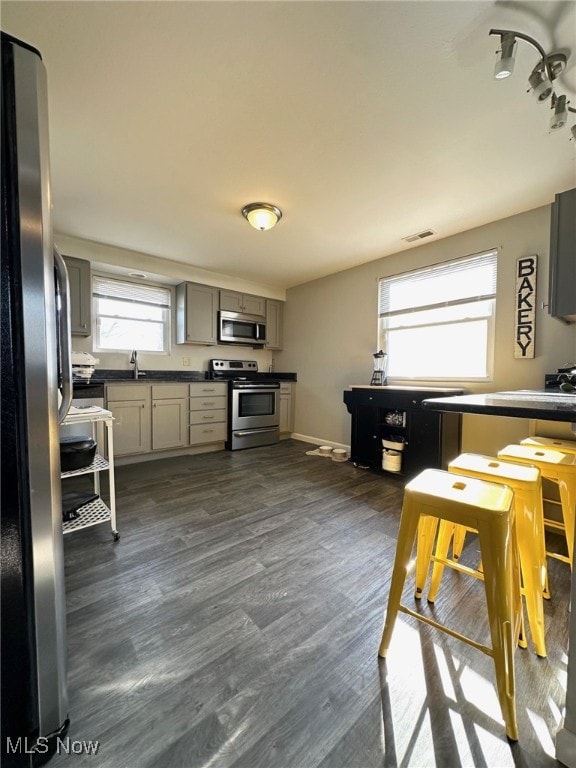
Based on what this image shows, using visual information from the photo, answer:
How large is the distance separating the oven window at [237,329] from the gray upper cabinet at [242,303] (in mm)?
178

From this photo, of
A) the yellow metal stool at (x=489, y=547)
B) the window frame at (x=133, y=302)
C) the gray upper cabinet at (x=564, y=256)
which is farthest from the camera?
the window frame at (x=133, y=302)

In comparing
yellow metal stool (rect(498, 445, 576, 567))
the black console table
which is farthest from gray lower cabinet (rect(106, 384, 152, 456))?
yellow metal stool (rect(498, 445, 576, 567))

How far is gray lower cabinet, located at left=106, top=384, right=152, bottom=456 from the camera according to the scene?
318cm

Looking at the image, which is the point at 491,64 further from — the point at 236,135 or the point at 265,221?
the point at 265,221

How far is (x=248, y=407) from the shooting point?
412cm

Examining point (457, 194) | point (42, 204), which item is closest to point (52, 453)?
point (42, 204)

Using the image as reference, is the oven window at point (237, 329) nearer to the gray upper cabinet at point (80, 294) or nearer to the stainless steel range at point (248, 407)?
the stainless steel range at point (248, 407)

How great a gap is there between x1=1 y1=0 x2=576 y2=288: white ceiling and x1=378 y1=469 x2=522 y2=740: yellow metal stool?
1755 mm

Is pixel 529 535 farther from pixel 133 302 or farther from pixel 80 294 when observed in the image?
pixel 133 302

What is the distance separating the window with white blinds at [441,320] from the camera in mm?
2746

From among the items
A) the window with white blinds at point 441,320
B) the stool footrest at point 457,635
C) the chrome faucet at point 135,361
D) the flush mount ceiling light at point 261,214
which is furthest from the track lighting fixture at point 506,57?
the chrome faucet at point 135,361

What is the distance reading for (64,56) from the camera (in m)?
1.28

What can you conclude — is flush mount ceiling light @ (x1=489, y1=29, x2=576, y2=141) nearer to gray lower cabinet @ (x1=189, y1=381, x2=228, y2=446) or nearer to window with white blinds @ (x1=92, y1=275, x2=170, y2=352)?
gray lower cabinet @ (x1=189, y1=381, x2=228, y2=446)

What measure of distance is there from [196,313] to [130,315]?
81 centimetres
